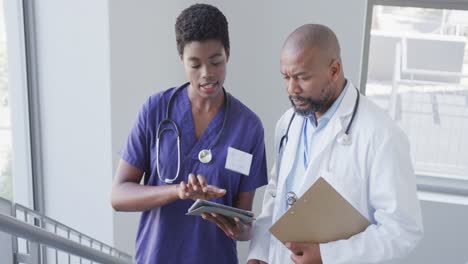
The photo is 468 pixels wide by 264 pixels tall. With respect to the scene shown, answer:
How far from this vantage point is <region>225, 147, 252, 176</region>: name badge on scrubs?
1720 millimetres

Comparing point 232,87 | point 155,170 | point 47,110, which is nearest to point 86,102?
point 47,110

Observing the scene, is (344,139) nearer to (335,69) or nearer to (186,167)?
(335,69)

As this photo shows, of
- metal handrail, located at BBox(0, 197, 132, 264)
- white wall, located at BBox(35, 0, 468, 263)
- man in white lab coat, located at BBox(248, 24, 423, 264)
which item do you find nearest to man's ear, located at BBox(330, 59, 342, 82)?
man in white lab coat, located at BBox(248, 24, 423, 264)

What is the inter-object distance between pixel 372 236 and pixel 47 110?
2008 mm

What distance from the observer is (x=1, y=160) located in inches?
117

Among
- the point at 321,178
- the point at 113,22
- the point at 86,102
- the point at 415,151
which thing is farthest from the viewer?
the point at 415,151

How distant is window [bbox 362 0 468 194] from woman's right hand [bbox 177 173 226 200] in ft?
5.64

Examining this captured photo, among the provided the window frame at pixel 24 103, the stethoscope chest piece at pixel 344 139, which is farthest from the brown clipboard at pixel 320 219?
the window frame at pixel 24 103

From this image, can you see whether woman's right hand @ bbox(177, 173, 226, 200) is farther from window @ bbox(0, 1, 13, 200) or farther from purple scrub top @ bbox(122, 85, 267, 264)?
window @ bbox(0, 1, 13, 200)

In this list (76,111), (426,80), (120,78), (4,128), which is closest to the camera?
(120,78)

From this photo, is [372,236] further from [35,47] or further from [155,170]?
[35,47]

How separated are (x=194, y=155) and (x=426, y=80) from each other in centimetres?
191

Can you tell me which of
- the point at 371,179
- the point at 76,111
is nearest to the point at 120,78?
the point at 76,111

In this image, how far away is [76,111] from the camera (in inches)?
111
